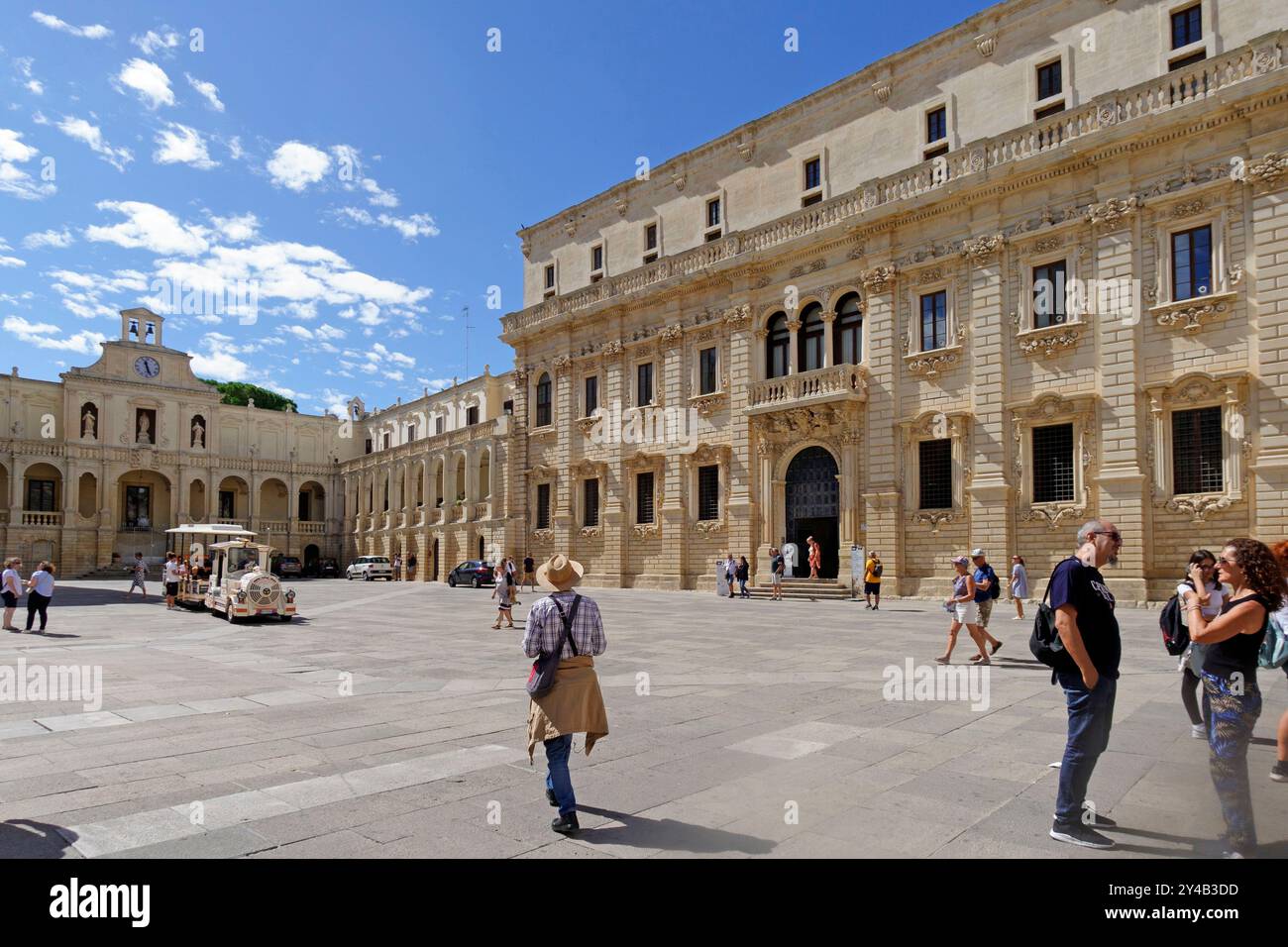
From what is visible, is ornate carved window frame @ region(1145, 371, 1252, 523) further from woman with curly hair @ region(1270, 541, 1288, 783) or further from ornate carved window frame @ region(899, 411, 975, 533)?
woman with curly hair @ region(1270, 541, 1288, 783)

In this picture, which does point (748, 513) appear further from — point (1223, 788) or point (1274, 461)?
point (1223, 788)

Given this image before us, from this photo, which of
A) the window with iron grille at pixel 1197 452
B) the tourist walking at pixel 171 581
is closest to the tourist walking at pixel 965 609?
the window with iron grille at pixel 1197 452

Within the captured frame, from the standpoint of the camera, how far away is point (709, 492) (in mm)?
32906

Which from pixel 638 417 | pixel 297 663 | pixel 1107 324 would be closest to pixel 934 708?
pixel 297 663

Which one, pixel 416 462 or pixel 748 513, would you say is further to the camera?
pixel 416 462

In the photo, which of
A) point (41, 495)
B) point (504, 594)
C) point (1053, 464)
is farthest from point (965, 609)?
point (41, 495)

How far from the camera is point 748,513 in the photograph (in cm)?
3083

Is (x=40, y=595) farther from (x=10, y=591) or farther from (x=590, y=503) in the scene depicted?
(x=590, y=503)

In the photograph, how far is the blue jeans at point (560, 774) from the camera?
508 cm

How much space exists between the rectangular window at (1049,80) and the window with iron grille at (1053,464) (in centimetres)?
1017

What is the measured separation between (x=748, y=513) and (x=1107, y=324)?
42.9 ft

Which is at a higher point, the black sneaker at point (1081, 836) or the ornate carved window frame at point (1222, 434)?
the ornate carved window frame at point (1222, 434)

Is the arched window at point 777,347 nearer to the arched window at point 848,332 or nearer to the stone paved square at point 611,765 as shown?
the arched window at point 848,332

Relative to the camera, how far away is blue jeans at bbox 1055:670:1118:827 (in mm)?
4898
